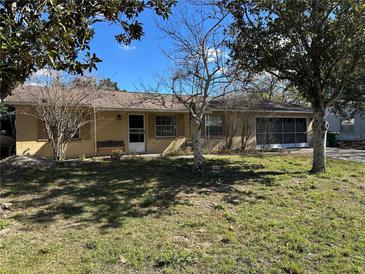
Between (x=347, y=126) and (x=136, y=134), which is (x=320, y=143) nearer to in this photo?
(x=136, y=134)

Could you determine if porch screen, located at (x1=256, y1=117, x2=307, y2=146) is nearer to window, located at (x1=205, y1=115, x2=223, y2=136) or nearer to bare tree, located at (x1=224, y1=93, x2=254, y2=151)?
bare tree, located at (x1=224, y1=93, x2=254, y2=151)

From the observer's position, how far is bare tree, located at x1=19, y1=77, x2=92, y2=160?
12430 millimetres

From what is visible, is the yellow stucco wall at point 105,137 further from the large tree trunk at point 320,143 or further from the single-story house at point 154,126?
the large tree trunk at point 320,143

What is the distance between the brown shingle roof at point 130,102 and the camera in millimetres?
13914

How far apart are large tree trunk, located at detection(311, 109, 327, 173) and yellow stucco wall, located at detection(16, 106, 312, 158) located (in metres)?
8.69

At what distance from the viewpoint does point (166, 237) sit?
5.52 meters

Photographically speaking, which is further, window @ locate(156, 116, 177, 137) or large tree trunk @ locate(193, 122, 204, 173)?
window @ locate(156, 116, 177, 137)

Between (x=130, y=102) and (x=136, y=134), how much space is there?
1691 mm

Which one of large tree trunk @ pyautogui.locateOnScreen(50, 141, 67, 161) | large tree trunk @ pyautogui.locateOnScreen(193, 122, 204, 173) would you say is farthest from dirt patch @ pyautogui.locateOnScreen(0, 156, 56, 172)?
large tree trunk @ pyautogui.locateOnScreen(193, 122, 204, 173)

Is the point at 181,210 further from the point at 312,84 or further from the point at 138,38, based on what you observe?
the point at 312,84

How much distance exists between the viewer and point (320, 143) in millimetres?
11117

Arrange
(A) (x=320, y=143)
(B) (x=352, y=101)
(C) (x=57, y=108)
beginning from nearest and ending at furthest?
(A) (x=320, y=143) → (C) (x=57, y=108) → (B) (x=352, y=101)

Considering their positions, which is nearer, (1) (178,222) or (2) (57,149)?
(1) (178,222)

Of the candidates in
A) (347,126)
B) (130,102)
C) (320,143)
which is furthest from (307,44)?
(347,126)
